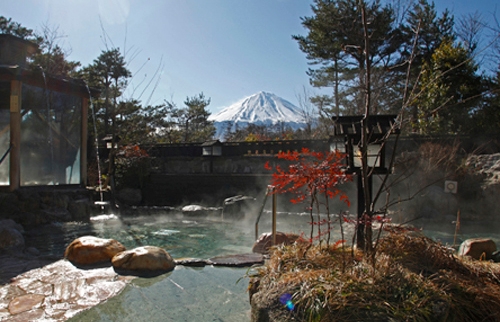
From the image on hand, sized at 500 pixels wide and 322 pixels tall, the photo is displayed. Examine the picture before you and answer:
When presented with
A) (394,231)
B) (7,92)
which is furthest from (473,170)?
(7,92)

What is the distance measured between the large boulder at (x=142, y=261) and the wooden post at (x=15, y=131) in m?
5.65

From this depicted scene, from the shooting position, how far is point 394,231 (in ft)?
9.86

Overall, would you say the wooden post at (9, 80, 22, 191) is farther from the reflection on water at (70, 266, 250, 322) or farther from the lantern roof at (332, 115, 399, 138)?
the lantern roof at (332, 115, 399, 138)

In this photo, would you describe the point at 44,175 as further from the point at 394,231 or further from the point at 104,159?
the point at 394,231

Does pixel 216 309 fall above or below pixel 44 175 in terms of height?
below

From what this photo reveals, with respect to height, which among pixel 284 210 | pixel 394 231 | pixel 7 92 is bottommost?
pixel 284 210

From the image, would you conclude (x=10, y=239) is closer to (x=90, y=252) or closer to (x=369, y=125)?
(x=90, y=252)

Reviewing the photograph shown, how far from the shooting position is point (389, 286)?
7.67ft

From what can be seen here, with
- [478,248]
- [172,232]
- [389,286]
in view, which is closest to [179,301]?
[389,286]

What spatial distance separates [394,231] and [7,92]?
405 inches

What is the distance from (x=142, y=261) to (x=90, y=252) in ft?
3.02

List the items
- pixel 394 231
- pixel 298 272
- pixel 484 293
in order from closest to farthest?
pixel 484 293
pixel 298 272
pixel 394 231

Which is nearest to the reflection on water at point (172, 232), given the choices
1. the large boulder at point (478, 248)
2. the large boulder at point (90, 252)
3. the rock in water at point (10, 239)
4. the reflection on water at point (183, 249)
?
the reflection on water at point (183, 249)

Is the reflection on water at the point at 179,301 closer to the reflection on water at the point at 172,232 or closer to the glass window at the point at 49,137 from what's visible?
the reflection on water at the point at 172,232
